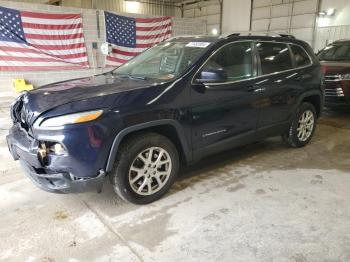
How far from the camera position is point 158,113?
8.37 feet

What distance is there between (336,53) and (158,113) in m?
6.22

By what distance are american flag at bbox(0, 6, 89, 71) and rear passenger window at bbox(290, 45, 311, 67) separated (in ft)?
20.4

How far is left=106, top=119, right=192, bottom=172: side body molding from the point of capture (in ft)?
7.71

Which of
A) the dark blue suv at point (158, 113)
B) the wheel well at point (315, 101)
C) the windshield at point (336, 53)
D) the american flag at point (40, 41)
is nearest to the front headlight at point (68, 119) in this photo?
the dark blue suv at point (158, 113)

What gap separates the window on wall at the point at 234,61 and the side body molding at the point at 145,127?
718mm

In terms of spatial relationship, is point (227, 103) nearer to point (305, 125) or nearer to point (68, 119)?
point (68, 119)

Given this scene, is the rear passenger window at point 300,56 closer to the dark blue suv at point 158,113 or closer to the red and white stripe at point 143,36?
the dark blue suv at point 158,113

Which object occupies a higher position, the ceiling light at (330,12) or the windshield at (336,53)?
the ceiling light at (330,12)

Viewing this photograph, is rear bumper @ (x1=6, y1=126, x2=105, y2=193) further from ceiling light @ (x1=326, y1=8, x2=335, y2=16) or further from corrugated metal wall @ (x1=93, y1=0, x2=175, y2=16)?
corrugated metal wall @ (x1=93, y1=0, x2=175, y2=16)

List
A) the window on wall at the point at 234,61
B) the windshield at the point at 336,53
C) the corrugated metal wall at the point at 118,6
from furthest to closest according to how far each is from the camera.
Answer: the corrugated metal wall at the point at 118,6
the windshield at the point at 336,53
the window on wall at the point at 234,61

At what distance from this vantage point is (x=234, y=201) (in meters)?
2.80

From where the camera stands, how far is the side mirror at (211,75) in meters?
2.77

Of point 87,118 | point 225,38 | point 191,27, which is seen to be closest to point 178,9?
point 191,27

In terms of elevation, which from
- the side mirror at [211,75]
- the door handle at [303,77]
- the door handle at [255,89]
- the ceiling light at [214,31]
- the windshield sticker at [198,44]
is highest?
the ceiling light at [214,31]
